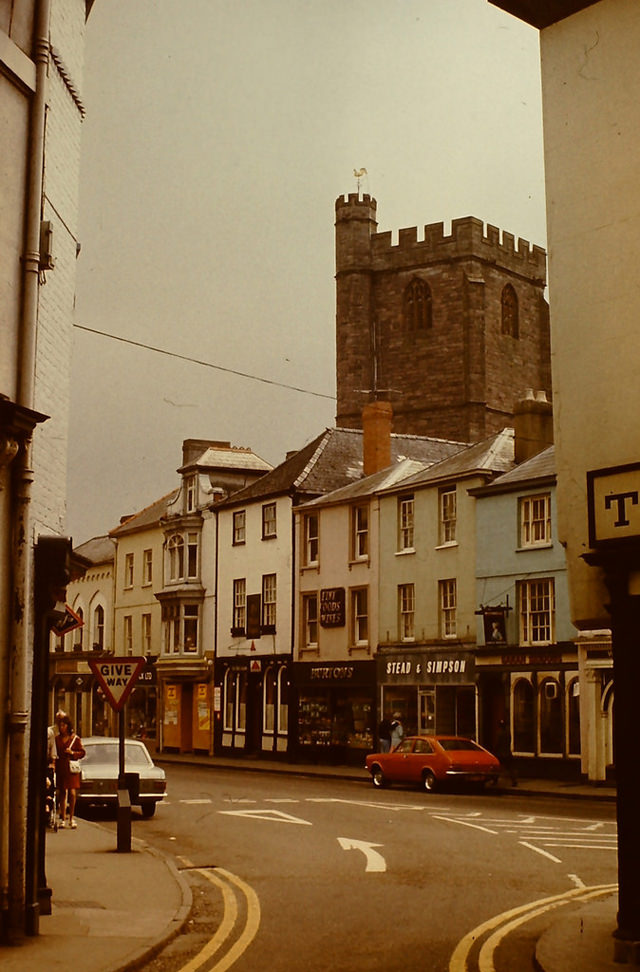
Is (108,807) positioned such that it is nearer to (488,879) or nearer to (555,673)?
(488,879)

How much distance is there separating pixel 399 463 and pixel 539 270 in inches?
1525

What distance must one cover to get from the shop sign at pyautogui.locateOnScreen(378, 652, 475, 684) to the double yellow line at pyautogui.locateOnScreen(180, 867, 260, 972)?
21.3m

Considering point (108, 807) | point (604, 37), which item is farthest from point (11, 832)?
point (108, 807)

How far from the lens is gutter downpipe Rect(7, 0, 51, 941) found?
10.5 meters

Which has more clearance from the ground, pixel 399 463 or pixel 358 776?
pixel 399 463

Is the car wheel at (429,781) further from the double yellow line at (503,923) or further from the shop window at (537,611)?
the double yellow line at (503,923)

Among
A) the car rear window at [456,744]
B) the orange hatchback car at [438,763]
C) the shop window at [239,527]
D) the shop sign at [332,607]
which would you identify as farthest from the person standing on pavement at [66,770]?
the shop window at [239,527]

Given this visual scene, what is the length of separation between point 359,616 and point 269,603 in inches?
225

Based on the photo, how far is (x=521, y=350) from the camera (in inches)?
2968


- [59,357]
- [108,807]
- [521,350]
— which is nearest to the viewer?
[59,357]

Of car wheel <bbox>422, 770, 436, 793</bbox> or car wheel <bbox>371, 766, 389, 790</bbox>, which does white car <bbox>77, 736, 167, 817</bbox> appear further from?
car wheel <bbox>371, 766, 389, 790</bbox>

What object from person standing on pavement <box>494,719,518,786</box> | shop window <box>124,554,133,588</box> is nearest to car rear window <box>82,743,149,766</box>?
person standing on pavement <box>494,719,518,786</box>

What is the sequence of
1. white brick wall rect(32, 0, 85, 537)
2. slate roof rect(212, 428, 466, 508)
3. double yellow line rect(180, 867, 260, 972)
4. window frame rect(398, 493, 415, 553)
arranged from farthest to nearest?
slate roof rect(212, 428, 466, 508)
window frame rect(398, 493, 415, 553)
white brick wall rect(32, 0, 85, 537)
double yellow line rect(180, 867, 260, 972)

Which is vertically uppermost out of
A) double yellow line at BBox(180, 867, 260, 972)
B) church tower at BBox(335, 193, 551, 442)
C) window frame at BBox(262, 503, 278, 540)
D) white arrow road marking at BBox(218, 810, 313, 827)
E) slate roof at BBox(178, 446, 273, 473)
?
church tower at BBox(335, 193, 551, 442)
